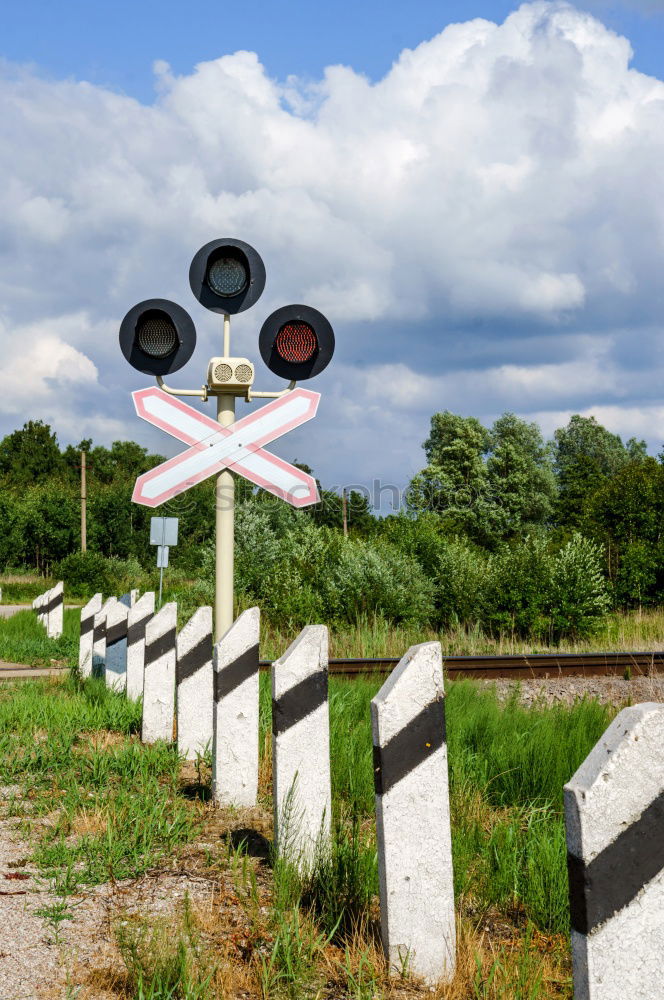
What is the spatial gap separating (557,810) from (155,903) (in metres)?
2.15

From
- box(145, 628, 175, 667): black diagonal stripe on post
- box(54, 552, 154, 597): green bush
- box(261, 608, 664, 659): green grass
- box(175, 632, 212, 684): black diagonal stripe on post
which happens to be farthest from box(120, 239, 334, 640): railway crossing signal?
box(54, 552, 154, 597): green bush

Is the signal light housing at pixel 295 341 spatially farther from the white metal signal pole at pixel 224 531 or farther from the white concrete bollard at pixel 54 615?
the white concrete bollard at pixel 54 615

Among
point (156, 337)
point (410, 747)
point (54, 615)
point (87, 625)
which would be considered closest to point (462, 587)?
point (54, 615)

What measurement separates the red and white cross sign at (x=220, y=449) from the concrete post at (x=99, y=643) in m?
3.02

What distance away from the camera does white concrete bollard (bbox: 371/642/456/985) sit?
2.82 m

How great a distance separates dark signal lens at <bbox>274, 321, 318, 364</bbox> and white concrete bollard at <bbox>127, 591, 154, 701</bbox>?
244 centimetres

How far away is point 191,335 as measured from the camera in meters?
6.25

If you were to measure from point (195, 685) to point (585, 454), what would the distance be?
7307 centimetres

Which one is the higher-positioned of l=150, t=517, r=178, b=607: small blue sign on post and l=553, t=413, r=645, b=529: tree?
l=553, t=413, r=645, b=529: tree

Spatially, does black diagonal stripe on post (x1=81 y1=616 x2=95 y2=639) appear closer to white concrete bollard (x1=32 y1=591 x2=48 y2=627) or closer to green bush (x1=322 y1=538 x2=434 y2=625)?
green bush (x1=322 y1=538 x2=434 y2=625)

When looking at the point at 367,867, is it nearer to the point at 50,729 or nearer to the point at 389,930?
the point at 389,930

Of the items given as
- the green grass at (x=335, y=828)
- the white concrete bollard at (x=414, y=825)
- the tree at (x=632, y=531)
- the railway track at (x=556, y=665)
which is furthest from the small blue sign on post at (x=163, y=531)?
the white concrete bollard at (x=414, y=825)

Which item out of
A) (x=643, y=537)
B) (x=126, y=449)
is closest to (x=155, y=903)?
(x=643, y=537)

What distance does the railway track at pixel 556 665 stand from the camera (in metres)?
10.0
